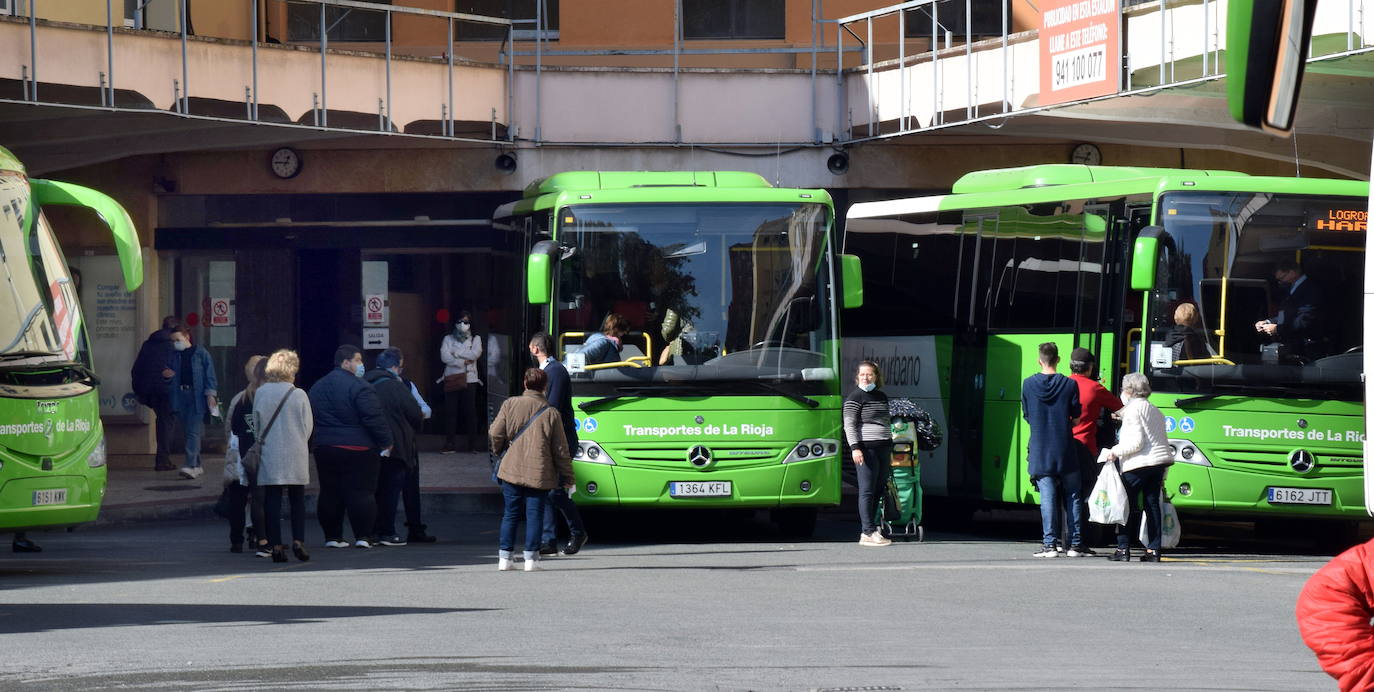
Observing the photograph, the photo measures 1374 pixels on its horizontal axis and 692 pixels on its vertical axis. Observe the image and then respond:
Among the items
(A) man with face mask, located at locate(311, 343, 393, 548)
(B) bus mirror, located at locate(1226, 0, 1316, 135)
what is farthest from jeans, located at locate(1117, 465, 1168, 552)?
(B) bus mirror, located at locate(1226, 0, 1316, 135)

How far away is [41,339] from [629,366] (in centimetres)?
466

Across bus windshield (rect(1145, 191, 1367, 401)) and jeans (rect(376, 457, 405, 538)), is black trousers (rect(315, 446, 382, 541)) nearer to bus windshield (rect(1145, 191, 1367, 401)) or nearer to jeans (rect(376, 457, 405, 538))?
jeans (rect(376, 457, 405, 538))

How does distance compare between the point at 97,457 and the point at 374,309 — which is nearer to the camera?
the point at 97,457

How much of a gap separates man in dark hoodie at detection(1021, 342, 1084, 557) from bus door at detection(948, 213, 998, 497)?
2.17m

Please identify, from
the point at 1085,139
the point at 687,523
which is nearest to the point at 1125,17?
the point at 1085,139

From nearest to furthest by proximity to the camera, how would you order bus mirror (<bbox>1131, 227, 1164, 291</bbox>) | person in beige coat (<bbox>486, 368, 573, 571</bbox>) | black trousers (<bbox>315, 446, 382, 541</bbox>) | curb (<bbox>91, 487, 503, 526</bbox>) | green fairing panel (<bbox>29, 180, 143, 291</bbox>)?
person in beige coat (<bbox>486, 368, 573, 571</bbox>) < green fairing panel (<bbox>29, 180, 143, 291</bbox>) < bus mirror (<bbox>1131, 227, 1164, 291</bbox>) < black trousers (<bbox>315, 446, 382, 541</bbox>) < curb (<bbox>91, 487, 503, 526</bbox>)

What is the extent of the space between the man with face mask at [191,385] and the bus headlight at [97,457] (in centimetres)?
830

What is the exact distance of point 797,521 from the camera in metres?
17.2

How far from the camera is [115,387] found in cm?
2527


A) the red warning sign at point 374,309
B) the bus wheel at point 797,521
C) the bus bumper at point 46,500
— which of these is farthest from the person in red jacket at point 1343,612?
the red warning sign at point 374,309

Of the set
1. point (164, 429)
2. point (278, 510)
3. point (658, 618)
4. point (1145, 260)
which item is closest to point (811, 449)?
point (1145, 260)

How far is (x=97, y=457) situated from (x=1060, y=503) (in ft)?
23.8

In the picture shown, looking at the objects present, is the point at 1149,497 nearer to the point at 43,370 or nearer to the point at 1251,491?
the point at 1251,491

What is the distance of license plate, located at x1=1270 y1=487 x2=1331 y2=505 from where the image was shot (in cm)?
1527
